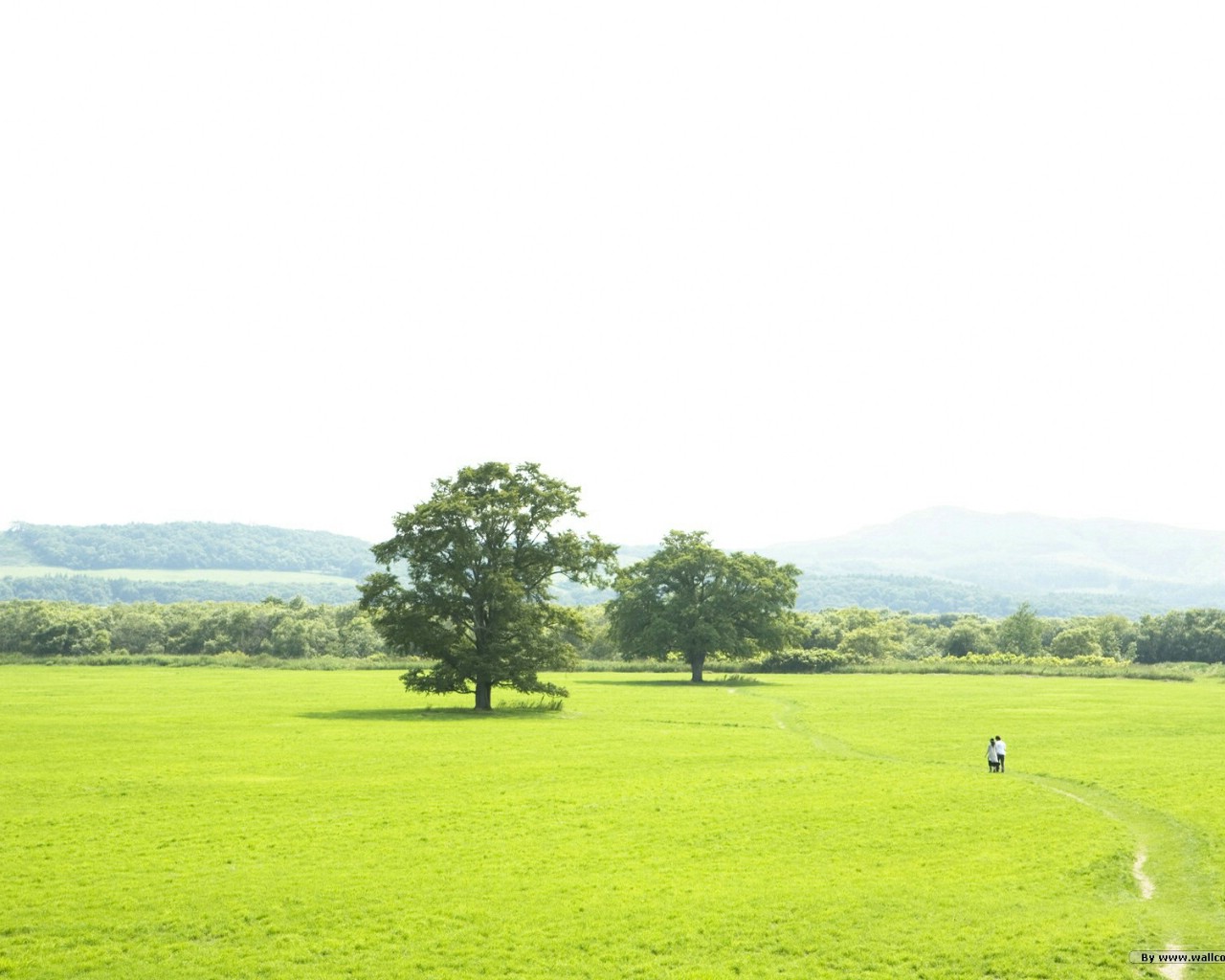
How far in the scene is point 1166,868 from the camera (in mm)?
26281

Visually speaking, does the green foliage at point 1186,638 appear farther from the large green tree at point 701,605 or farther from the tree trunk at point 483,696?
the tree trunk at point 483,696

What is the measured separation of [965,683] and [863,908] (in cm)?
8376

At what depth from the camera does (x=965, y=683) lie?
102250 millimetres

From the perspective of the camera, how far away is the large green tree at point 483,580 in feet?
220

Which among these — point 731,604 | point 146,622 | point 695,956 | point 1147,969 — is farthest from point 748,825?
point 146,622

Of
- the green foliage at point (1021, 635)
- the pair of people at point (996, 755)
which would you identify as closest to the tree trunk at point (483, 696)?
the pair of people at point (996, 755)

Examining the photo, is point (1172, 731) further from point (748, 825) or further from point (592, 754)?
point (748, 825)

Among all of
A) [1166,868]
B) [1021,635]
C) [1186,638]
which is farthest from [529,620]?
[1021,635]

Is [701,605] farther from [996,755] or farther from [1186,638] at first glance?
[1186,638]

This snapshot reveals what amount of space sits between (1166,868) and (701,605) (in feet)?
255

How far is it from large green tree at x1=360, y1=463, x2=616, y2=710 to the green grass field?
11.4 m

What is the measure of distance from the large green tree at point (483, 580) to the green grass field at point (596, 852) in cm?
1135

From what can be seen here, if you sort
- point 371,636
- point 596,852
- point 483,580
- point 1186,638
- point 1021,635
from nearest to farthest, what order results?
point 596,852
point 483,580
point 1186,638
point 371,636
point 1021,635

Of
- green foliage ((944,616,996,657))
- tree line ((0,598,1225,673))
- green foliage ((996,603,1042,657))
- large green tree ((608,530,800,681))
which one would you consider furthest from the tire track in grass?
green foliage ((996,603,1042,657))
